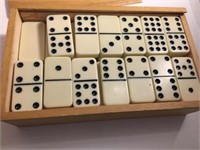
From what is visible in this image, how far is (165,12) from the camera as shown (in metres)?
1.02

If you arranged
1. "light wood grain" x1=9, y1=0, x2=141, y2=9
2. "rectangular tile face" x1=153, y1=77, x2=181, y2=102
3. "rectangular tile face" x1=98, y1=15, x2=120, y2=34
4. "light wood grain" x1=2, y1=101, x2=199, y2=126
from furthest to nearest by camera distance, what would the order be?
"light wood grain" x1=9, y1=0, x2=141, y2=9 → "rectangular tile face" x1=98, y1=15, x2=120, y2=34 → "rectangular tile face" x1=153, y1=77, x2=181, y2=102 → "light wood grain" x1=2, y1=101, x2=199, y2=126

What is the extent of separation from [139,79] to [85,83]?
0.20 meters

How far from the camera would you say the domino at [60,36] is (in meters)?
0.87

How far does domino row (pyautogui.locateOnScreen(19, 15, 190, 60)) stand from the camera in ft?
2.91

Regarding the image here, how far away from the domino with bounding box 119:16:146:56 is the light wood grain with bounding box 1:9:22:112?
16.3 inches

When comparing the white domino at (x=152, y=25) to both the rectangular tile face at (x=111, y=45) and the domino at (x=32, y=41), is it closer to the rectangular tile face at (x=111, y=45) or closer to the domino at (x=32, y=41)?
the rectangular tile face at (x=111, y=45)

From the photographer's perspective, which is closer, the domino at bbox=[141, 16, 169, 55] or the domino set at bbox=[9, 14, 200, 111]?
the domino set at bbox=[9, 14, 200, 111]

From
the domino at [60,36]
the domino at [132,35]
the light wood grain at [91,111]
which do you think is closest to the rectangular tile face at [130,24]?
→ the domino at [132,35]

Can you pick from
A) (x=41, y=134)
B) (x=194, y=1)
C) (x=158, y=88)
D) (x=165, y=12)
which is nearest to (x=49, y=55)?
(x=41, y=134)

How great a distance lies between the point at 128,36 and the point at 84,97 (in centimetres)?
32

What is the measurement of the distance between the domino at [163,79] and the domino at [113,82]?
0.38 feet

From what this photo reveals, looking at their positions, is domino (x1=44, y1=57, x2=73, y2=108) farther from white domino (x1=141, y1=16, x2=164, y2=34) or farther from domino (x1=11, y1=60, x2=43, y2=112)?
white domino (x1=141, y1=16, x2=164, y2=34)

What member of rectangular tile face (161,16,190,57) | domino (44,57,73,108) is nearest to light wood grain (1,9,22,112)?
domino (44,57,73,108)

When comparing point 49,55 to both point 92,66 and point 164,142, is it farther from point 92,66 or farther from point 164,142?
point 164,142
